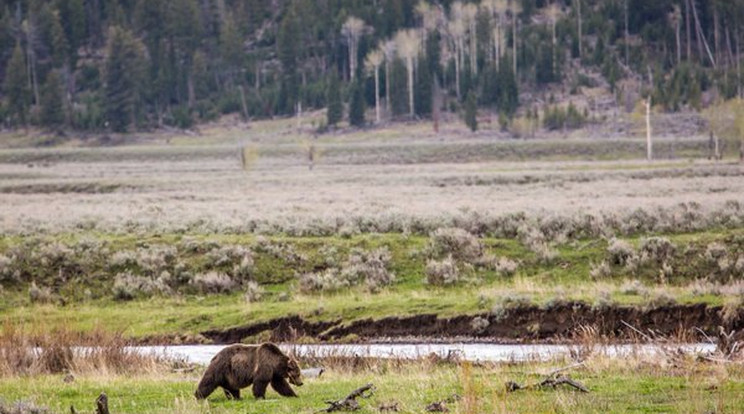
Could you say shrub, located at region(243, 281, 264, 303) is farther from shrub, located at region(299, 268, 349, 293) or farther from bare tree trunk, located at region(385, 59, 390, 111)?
bare tree trunk, located at region(385, 59, 390, 111)

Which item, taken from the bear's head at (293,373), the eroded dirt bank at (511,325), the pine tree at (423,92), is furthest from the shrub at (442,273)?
the pine tree at (423,92)

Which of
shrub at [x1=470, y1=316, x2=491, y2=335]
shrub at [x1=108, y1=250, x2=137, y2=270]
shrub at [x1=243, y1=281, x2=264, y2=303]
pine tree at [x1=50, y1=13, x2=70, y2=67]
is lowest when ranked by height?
shrub at [x1=470, y1=316, x2=491, y2=335]

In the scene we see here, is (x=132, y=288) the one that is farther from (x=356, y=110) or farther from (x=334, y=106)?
(x=356, y=110)

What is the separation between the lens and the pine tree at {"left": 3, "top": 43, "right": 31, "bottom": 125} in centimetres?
12169

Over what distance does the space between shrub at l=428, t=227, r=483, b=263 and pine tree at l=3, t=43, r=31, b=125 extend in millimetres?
102252

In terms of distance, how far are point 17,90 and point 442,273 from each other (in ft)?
345

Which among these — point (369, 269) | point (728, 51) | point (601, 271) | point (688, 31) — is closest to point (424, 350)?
point (369, 269)

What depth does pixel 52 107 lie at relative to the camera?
119 metres

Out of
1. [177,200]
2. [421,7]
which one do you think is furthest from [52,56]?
[177,200]

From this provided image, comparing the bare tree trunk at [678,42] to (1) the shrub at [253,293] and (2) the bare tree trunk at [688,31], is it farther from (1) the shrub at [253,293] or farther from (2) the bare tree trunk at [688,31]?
(1) the shrub at [253,293]

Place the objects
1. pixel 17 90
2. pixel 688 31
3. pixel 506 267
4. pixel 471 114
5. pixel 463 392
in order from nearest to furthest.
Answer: pixel 463 392 < pixel 506 267 < pixel 471 114 < pixel 17 90 < pixel 688 31

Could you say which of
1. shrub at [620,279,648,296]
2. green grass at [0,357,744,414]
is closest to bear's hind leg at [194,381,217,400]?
green grass at [0,357,744,414]

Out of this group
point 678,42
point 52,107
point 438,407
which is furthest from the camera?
point 678,42

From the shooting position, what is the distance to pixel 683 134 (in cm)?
9631
